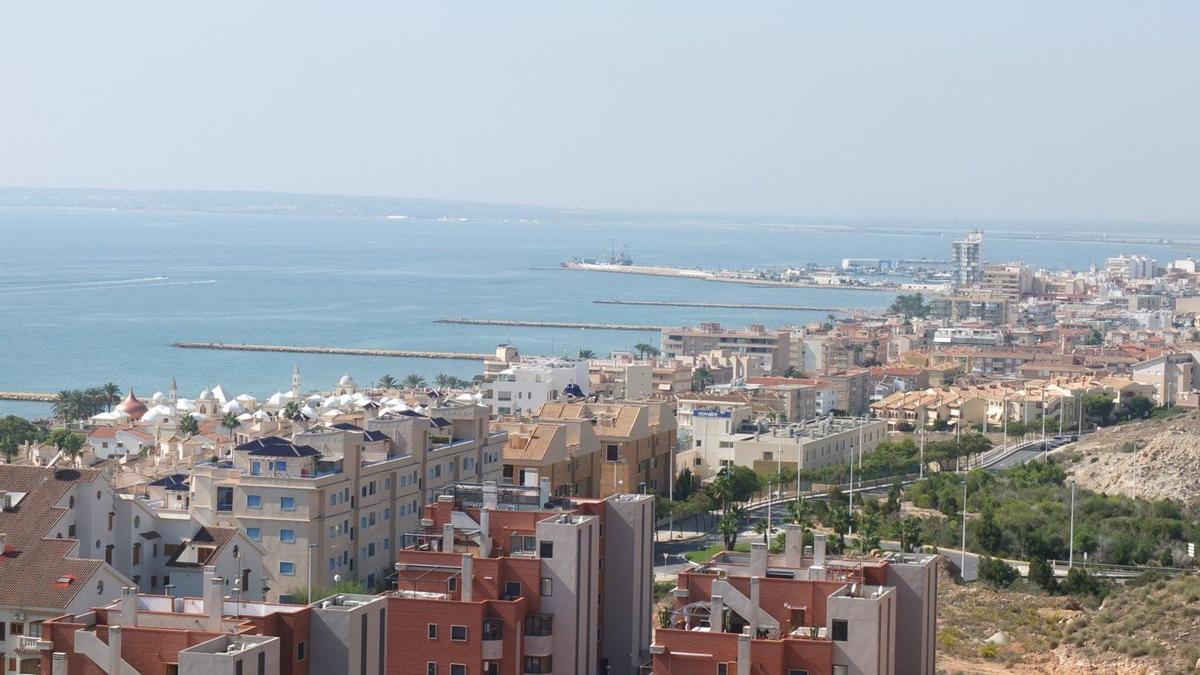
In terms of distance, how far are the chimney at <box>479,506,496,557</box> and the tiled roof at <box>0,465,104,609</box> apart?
2604 mm

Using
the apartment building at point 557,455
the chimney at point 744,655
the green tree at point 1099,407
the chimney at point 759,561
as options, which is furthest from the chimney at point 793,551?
the green tree at point 1099,407

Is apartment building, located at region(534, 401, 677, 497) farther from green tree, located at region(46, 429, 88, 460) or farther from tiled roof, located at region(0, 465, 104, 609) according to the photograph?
tiled roof, located at region(0, 465, 104, 609)

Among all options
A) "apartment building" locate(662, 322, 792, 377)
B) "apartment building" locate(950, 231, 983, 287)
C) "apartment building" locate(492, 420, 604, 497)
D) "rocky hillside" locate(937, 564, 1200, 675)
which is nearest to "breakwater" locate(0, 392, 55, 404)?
"apartment building" locate(662, 322, 792, 377)

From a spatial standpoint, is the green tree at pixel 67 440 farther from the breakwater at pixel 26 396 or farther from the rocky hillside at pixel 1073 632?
the breakwater at pixel 26 396

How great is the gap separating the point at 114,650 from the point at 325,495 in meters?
9.52

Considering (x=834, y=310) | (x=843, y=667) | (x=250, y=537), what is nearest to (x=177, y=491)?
(x=250, y=537)

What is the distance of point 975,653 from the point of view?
54.3ft

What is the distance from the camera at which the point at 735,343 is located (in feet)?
177

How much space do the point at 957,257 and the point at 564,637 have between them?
9764cm

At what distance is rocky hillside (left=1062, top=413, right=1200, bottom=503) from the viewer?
26.6 metres

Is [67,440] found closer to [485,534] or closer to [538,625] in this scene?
[485,534]

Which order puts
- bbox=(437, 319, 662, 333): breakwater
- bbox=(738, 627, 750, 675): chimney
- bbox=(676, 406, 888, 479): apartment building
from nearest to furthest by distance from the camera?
bbox=(738, 627, 750, 675): chimney, bbox=(676, 406, 888, 479): apartment building, bbox=(437, 319, 662, 333): breakwater

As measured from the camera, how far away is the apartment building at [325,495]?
58.6ft

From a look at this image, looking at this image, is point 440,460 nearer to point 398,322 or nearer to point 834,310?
point 398,322
